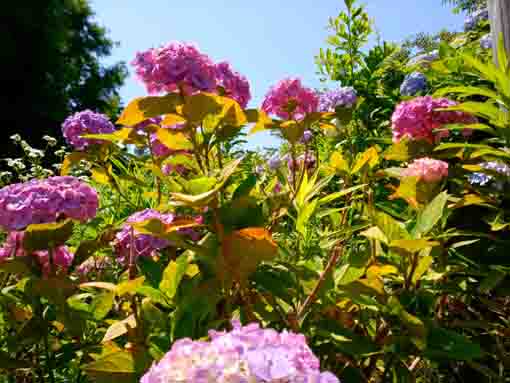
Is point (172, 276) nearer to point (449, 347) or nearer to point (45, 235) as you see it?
point (45, 235)

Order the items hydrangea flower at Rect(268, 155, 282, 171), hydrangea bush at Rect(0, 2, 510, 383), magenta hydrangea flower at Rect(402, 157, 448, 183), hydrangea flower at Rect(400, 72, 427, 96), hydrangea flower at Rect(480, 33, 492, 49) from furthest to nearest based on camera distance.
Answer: hydrangea flower at Rect(268, 155, 282, 171)
hydrangea flower at Rect(480, 33, 492, 49)
hydrangea flower at Rect(400, 72, 427, 96)
magenta hydrangea flower at Rect(402, 157, 448, 183)
hydrangea bush at Rect(0, 2, 510, 383)

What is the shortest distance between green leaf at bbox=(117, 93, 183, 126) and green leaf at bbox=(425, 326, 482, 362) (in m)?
0.75

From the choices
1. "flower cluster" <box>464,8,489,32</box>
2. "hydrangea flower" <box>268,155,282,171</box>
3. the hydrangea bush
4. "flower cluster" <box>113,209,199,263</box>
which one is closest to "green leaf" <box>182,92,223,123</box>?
the hydrangea bush

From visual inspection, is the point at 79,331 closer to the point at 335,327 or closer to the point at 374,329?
the point at 335,327

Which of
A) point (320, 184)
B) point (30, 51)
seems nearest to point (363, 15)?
point (320, 184)

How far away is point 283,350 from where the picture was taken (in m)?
0.64

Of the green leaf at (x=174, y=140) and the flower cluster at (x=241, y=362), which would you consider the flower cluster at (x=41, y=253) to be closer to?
the green leaf at (x=174, y=140)

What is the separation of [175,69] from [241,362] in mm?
894

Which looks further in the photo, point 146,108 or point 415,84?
point 415,84

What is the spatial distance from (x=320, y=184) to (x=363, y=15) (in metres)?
Answer: 1.90

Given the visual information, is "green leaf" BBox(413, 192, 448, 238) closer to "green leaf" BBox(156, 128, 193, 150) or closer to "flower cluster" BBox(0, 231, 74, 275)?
"green leaf" BBox(156, 128, 193, 150)

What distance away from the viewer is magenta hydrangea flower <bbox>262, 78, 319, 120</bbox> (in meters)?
1.74

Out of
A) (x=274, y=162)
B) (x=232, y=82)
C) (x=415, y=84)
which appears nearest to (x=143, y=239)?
(x=232, y=82)

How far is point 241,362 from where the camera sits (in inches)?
24.9
